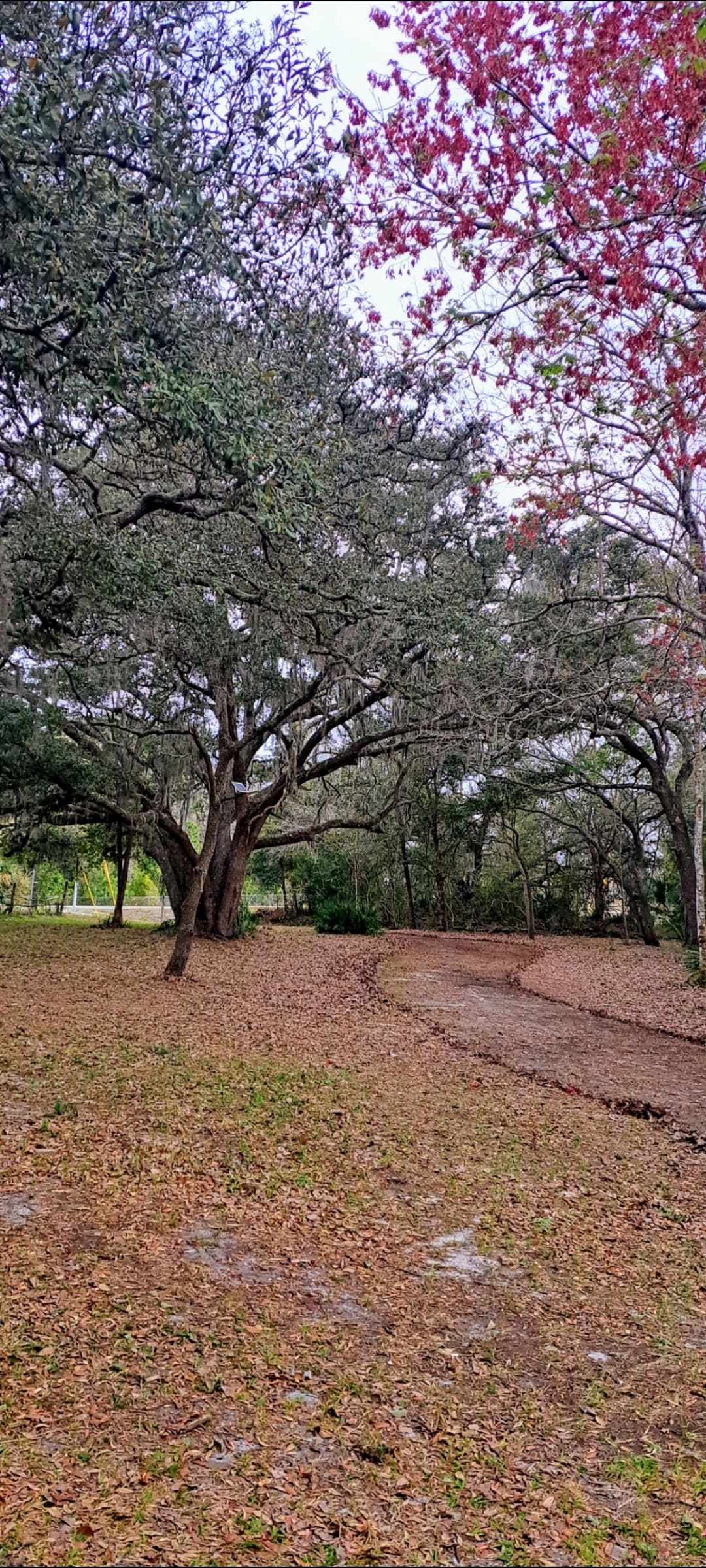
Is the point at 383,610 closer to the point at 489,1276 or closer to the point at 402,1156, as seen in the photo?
the point at 402,1156

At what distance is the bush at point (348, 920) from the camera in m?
18.9

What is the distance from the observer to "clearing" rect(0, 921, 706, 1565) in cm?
206

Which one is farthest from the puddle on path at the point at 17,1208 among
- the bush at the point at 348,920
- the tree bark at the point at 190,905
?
the bush at the point at 348,920

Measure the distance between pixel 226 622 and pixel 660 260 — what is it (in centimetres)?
516

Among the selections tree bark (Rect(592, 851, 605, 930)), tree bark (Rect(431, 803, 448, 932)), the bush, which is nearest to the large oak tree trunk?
tree bark (Rect(592, 851, 605, 930))

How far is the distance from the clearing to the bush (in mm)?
12387

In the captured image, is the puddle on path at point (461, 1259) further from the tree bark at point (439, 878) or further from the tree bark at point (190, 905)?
the tree bark at point (439, 878)

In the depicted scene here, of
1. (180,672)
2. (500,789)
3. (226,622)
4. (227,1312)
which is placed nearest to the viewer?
(227,1312)

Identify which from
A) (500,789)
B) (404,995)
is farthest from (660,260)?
(500,789)

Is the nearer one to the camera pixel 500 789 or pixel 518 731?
pixel 518 731

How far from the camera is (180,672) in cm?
970

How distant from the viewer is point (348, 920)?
62.3ft

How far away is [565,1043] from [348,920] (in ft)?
37.2

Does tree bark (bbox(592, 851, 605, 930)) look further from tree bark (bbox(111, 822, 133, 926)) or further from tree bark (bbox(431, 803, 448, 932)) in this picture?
tree bark (bbox(111, 822, 133, 926))
